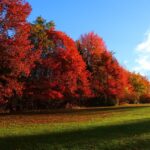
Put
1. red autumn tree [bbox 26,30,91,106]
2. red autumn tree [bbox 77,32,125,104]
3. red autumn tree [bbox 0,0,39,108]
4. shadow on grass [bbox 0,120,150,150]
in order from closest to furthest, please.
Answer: shadow on grass [bbox 0,120,150,150]
red autumn tree [bbox 0,0,39,108]
red autumn tree [bbox 26,30,91,106]
red autumn tree [bbox 77,32,125,104]

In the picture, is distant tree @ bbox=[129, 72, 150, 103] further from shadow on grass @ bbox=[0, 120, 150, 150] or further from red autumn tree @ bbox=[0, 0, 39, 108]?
shadow on grass @ bbox=[0, 120, 150, 150]

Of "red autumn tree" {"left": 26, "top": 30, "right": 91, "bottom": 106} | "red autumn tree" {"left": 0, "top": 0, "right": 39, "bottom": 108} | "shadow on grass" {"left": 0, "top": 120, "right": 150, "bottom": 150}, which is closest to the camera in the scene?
"shadow on grass" {"left": 0, "top": 120, "right": 150, "bottom": 150}

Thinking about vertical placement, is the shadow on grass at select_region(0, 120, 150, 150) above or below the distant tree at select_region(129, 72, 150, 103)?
below

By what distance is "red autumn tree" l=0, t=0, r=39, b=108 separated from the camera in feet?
130

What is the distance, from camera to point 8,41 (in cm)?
3984

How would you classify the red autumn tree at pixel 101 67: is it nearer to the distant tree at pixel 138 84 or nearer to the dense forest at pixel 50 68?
the dense forest at pixel 50 68

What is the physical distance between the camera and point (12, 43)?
40125 millimetres

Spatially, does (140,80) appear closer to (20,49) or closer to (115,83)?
(115,83)

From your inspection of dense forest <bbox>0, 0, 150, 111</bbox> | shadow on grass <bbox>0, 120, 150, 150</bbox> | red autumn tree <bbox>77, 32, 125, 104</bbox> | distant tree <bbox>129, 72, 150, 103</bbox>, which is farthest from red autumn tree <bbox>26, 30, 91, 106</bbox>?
distant tree <bbox>129, 72, 150, 103</bbox>

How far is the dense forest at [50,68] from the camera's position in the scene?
133 ft

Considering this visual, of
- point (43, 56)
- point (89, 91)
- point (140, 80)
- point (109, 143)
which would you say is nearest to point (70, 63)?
point (43, 56)

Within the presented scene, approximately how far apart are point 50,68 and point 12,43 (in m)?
19.3

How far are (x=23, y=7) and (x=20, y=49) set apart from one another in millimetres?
4455

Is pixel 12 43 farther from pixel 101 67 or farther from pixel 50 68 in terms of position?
pixel 101 67
